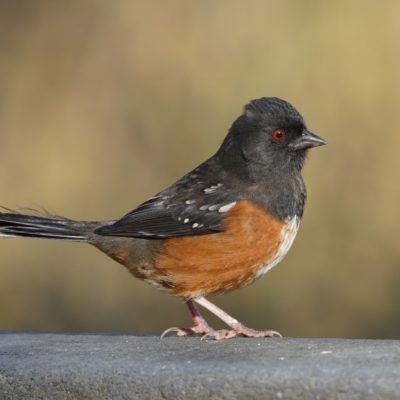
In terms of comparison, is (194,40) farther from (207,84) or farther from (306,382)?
(306,382)

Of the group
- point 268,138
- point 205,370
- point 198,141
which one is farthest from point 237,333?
point 198,141

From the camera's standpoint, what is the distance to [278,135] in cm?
588

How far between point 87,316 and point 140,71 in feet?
5.95

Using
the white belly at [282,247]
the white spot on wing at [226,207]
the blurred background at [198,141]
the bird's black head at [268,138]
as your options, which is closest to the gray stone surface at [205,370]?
the white belly at [282,247]

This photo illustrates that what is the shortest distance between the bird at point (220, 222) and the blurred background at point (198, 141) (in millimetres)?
1994

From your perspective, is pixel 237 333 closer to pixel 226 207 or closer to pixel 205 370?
pixel 226 207

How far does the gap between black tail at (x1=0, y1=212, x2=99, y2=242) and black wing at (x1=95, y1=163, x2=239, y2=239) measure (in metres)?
0.15

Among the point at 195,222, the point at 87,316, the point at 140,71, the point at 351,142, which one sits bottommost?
the point at 87,316

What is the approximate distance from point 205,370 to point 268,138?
2.16 meters

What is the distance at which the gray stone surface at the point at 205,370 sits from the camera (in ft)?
12.1

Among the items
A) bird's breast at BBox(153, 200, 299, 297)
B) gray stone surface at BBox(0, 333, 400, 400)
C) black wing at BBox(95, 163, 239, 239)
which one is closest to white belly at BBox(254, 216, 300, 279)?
bird's breast at BBox(153, 200, 299, 297)

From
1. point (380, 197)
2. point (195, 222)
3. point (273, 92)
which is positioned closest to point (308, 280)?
point (380, 197)

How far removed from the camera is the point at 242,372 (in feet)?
12.7

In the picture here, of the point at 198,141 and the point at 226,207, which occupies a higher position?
the point at 198,141
